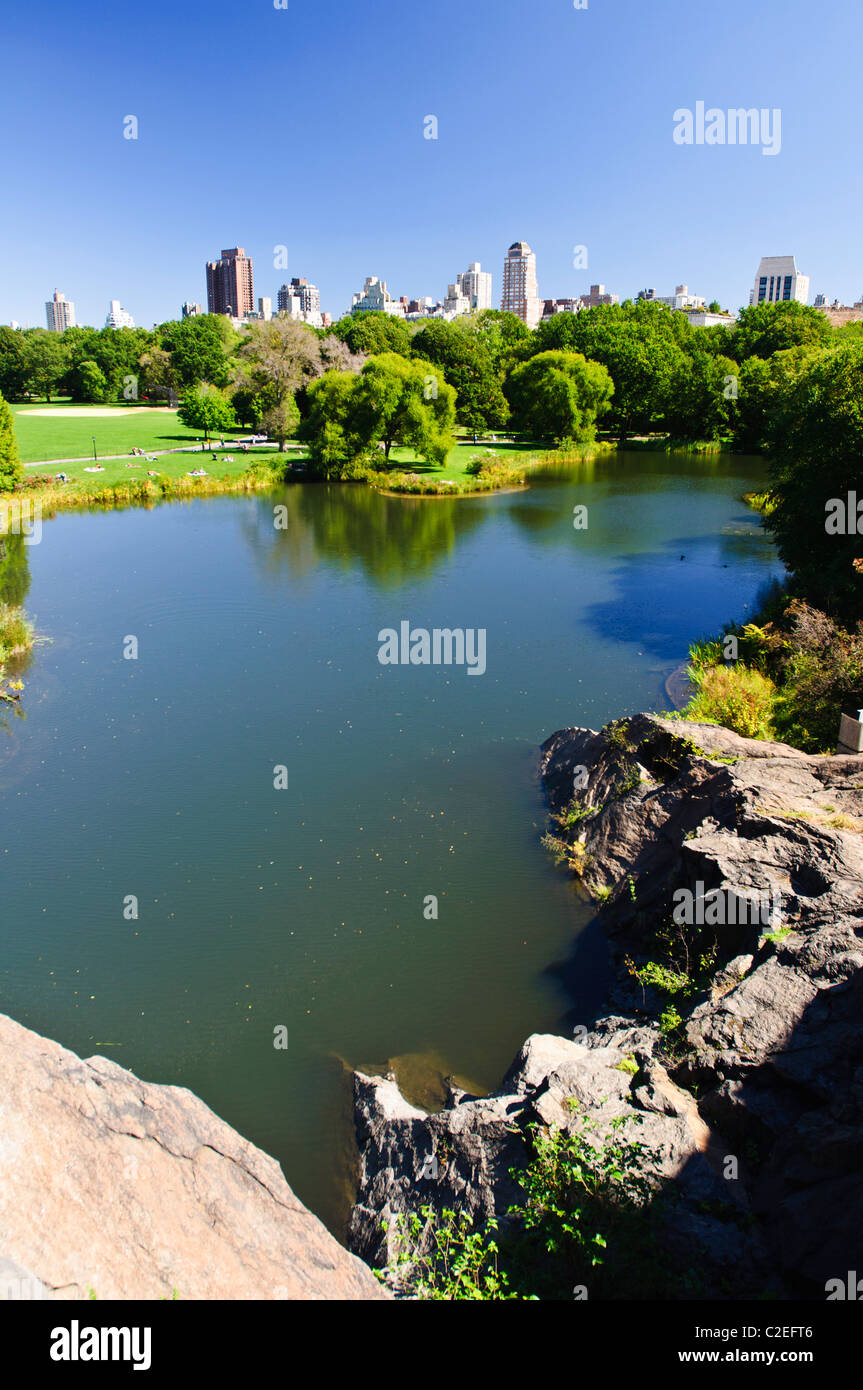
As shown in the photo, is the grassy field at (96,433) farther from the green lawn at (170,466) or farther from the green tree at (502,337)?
the green tree at (502,337)

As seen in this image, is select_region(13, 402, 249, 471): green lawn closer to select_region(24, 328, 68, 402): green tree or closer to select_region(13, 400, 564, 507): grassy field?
select_region(13, 400, 564, 507): grassy field

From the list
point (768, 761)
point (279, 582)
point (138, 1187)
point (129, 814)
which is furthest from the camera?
point (279, 582)

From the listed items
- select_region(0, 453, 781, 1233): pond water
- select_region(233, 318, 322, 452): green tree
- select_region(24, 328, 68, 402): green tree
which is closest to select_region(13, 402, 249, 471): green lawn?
select_region(233, 318, 322, 452): green tree

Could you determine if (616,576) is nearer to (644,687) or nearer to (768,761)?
(644,687)

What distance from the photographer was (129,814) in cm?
1681

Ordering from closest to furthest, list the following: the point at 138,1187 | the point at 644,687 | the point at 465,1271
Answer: the point at 138,1187
the point at 465,1271
the point at 644,687

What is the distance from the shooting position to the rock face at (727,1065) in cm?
716

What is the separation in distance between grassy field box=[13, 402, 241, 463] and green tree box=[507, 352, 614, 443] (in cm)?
2623

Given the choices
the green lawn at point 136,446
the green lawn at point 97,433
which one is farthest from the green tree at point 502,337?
the green lawn at point 97,433

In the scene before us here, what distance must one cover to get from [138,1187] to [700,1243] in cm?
465

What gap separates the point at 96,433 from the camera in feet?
233

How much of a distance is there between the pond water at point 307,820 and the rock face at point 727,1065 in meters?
1.01

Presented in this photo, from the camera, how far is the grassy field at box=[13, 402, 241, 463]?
62250mm
